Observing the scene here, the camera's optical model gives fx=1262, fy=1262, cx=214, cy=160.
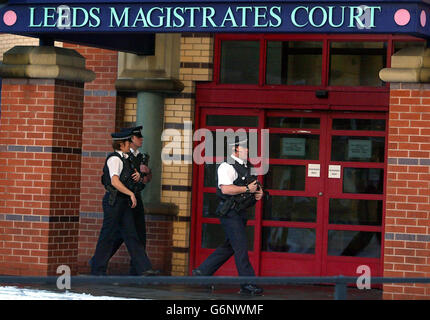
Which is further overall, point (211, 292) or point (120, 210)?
point (120, 210)

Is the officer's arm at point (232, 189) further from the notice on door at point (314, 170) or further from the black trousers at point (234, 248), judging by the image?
the notice on door at point (314, 170)

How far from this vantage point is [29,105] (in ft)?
47.8

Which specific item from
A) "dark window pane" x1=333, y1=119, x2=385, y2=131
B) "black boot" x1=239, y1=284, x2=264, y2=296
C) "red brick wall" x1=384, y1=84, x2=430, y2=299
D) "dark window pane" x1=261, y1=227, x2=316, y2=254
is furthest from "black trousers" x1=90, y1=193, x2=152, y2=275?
"red brick wall" x1=384, y1=84, x2=430, y2=299

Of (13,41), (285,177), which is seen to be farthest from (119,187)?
(13,41)

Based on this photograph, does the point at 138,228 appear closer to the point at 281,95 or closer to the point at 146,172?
the point at 146,172

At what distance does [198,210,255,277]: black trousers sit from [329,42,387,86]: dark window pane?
2591 millimetres

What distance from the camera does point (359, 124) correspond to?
51.4 ft

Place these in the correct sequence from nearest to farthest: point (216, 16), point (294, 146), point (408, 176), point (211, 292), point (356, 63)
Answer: point (216, 16)
point (408, 176)
point (211, 292)
point (356, 63)
point (294, 146)

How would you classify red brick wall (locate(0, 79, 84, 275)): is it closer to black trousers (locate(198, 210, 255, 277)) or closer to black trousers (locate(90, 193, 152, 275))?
black trousers (locate(90, 193, 152, 275))

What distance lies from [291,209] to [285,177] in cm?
42

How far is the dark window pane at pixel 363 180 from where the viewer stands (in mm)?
15656

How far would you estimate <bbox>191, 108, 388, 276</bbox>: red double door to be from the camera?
15.6 metres
